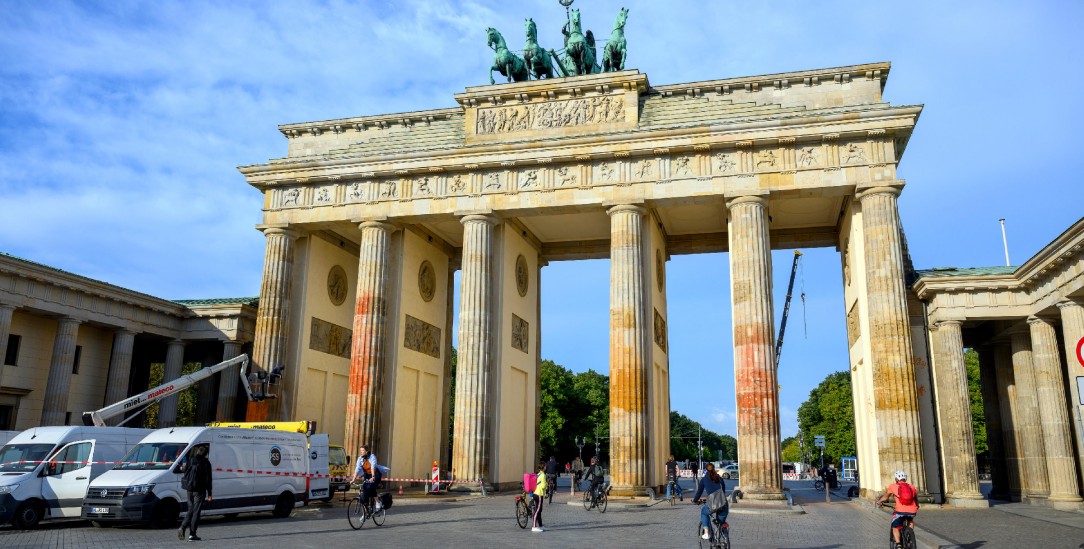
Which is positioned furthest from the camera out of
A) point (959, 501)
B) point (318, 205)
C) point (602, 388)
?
point (602, 388)

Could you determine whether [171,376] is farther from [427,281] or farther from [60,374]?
[427,281]

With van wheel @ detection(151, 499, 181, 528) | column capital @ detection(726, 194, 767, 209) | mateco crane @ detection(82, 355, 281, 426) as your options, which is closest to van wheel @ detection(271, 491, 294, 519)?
van wheel @ detection(151, 499, 181, 528)

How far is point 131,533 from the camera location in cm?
1531

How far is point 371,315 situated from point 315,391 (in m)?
5.24

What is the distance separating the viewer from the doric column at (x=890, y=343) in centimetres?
2408

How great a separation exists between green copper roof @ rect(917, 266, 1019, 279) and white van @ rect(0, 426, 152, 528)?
2561 centimetres

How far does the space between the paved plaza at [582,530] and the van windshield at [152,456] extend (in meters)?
1.36

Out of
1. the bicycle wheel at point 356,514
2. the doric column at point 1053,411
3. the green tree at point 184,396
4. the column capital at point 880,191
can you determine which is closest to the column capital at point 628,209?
the column capital at point 880,191

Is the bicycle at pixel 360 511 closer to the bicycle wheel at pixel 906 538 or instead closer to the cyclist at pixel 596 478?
the cyclist at pixel 596 478

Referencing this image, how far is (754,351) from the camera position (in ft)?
85.4

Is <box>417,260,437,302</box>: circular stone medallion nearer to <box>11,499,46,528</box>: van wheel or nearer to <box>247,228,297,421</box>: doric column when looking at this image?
<box>247,228,297,421</box>: doric column

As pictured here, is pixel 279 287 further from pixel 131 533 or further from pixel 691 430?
pixel 691 430

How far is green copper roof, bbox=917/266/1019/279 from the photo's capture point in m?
26.6

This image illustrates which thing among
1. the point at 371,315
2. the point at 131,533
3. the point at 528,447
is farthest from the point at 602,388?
the point at 131,533
